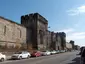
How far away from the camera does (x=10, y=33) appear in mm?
56719

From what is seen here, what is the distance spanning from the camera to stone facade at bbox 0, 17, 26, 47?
52719 millimetres

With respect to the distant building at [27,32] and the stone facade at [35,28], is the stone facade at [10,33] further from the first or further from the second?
the stone facade at [35,28]

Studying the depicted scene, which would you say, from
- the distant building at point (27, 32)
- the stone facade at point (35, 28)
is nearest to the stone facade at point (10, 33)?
the distant building at point (27, 32)

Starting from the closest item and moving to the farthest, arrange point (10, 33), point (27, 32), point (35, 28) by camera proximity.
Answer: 1. point (10, 33)
2. point (27, 32)
3. point (35, 28)

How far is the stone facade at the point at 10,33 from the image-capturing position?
5272cm

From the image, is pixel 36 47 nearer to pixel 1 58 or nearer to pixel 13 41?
pixel 13 41

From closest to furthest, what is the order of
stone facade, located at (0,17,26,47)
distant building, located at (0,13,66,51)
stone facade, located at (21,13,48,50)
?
1. stone facade, located at (0,17,26,47)
2. distant building, located at (0,13,66,51)
3. stone facade, located at (21,13,48,50)

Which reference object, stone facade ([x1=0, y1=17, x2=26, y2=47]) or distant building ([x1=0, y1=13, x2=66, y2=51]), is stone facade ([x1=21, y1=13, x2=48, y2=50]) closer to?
distant building ([x1=0, y1=13, x2=66, y2=51])

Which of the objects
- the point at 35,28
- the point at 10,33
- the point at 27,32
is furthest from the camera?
the point at 35,28

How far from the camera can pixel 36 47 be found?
7162cm

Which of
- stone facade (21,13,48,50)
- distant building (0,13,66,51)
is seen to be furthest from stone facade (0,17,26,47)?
stone facade (21,13,48,50)

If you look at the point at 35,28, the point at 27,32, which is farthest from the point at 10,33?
the point at 35,28

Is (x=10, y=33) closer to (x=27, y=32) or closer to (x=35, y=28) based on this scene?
(x=27, y=32)

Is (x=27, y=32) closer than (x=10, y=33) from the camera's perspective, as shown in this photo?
No
